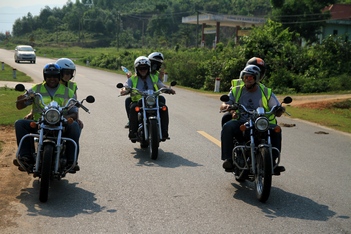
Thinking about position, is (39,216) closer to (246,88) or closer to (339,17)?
(246,88)

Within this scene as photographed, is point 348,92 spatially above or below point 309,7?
below

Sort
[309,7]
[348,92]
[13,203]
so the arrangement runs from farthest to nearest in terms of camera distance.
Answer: [309,7]
[348,92]
[13,203]

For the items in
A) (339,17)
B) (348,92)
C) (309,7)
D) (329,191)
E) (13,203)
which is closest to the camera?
(13,203)

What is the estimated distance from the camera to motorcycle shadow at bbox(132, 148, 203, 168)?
9.16m

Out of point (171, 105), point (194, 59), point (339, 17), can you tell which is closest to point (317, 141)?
point (171, 105)

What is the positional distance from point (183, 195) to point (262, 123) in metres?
1.36

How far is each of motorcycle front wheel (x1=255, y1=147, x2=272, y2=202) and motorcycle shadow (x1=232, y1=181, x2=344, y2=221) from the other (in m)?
0.14

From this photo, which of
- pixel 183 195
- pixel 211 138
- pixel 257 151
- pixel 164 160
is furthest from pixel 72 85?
pixel 211 138

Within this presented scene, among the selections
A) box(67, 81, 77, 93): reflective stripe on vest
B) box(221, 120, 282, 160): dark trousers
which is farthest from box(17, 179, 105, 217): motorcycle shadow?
box(221, 120, 282, 160): dark trousers

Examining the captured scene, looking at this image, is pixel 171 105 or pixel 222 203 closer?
pixel 222 203

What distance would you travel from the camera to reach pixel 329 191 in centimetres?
756

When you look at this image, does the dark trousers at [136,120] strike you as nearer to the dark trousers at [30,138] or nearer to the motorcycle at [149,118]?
the motorcycle at [149,118]

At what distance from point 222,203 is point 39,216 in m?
2.18

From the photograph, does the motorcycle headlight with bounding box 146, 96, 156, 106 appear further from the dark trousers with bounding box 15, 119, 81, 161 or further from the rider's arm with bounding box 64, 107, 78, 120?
the dark trousers with bounding box 15, 119, 81, 161
